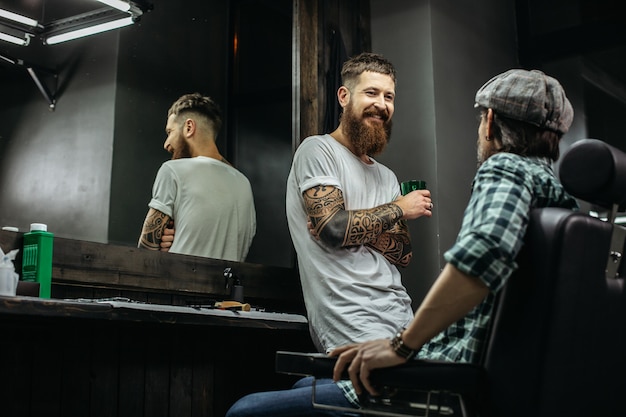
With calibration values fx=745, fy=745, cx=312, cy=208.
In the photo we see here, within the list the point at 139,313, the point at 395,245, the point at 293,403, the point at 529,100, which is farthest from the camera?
the point at 395,245

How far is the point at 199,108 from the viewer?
356cm

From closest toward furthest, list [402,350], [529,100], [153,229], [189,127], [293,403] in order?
[402,350]
[529,100]
[293,403]
[153,229]
[189,127]

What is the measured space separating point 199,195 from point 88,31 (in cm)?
84

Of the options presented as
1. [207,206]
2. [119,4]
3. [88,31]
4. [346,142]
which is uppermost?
[119,4]

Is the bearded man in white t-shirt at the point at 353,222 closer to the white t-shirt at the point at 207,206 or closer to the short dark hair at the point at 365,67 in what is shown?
the short dark hair at the point at 365,67

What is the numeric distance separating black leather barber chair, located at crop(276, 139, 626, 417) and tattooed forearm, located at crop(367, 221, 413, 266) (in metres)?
1.37

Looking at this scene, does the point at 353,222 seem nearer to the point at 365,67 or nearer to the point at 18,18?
the point at 365,67

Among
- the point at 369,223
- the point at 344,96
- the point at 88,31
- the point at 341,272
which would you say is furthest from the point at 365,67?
the point at 88,31

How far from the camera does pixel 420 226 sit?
11.6ft

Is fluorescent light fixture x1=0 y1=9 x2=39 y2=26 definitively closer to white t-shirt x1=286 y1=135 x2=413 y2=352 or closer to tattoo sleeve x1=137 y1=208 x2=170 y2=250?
tattoo sleeve x1=137 y1=208 x2=170 y2=250

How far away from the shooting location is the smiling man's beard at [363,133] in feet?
9.64

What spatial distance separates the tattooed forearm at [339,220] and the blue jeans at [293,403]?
34.0 inches

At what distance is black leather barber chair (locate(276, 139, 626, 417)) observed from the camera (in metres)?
1.29

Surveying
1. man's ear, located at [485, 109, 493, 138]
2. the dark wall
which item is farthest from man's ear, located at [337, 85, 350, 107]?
man's ear, located at [485, 109, 493, 138]
